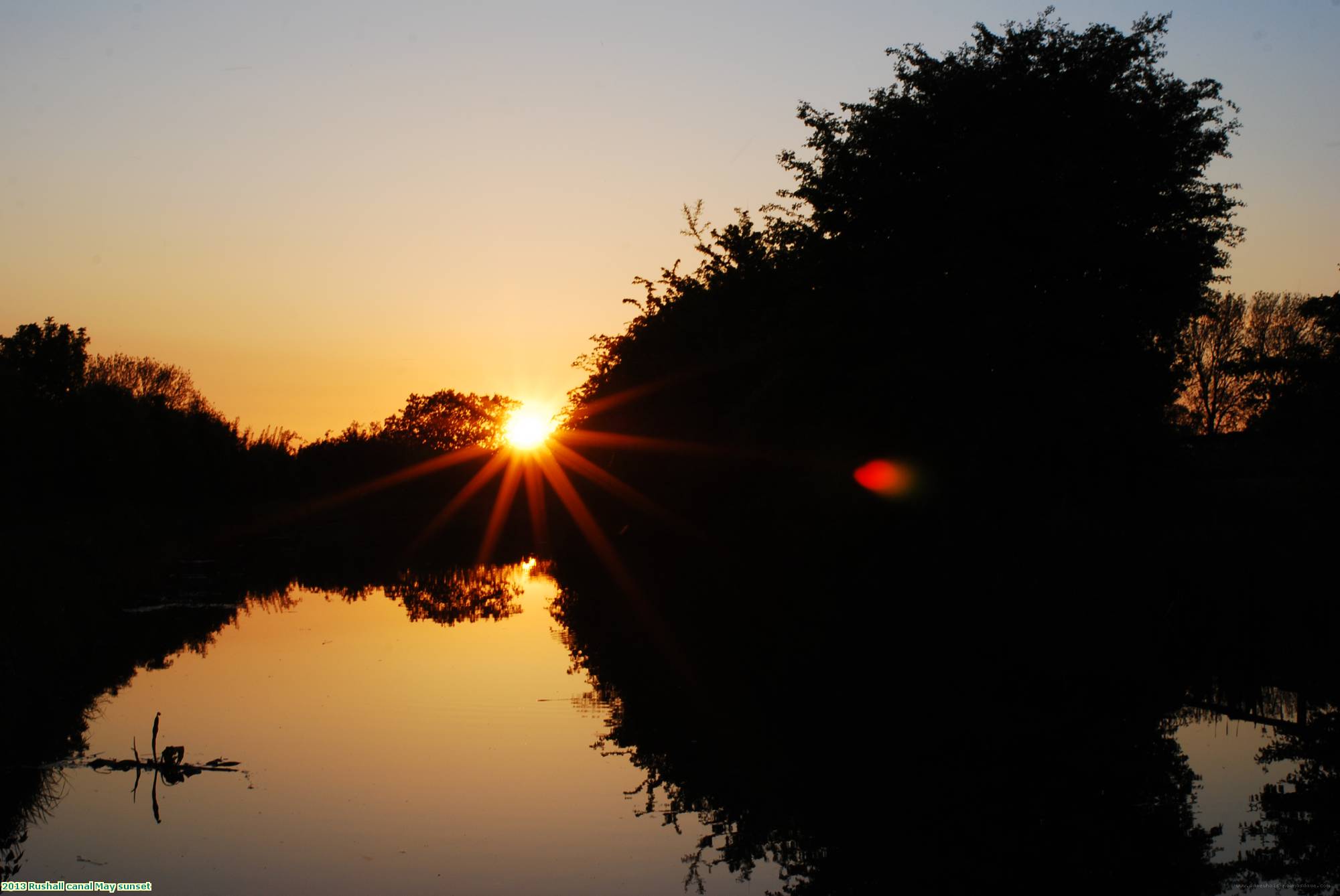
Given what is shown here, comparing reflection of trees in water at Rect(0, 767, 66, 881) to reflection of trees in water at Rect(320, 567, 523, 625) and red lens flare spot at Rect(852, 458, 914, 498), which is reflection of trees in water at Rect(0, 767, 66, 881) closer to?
reflection of trees in water at Rect(320, 567, 523, 625)

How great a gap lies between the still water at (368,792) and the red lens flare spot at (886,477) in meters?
10.6

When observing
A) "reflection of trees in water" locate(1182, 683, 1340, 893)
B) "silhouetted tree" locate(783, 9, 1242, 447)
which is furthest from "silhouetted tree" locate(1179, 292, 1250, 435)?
"reflection of trees in water" locate(1182, 683, 1340, 893)

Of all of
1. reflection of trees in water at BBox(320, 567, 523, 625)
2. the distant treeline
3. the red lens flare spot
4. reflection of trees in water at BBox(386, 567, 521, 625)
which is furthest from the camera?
the distant treeline

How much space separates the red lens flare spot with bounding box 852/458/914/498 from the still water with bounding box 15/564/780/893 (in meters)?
10.6

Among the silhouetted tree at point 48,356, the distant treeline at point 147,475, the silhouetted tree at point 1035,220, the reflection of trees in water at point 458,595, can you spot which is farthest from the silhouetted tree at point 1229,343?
the silhouetted tree at point 48,356

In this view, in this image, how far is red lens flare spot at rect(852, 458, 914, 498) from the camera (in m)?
24.4

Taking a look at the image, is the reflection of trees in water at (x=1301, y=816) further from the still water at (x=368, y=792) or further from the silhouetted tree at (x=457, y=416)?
the silhouetted tree at (x=457, y=416)

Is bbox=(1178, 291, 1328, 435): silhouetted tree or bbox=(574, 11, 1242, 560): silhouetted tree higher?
bbox=(1178, 291, 1328, 435): silhouetted tree

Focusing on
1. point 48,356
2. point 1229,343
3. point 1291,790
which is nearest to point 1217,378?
point 1229,343

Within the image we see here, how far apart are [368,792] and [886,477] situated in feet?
56.8

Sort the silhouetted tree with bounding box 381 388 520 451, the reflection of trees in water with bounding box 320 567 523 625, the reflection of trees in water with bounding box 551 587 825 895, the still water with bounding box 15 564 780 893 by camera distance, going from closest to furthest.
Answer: the still water with bounding box 15 564 780 893
the reflection of trees in water with bounding box 551 587 825 895
the reflection of trees in water with bounding box 320 567 523 625
the silhouetted tree with bounding box 381 388 520 451

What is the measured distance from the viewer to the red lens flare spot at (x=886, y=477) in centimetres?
2438

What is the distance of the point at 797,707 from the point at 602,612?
9324 millimetres

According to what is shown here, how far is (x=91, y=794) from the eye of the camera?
9258mm
